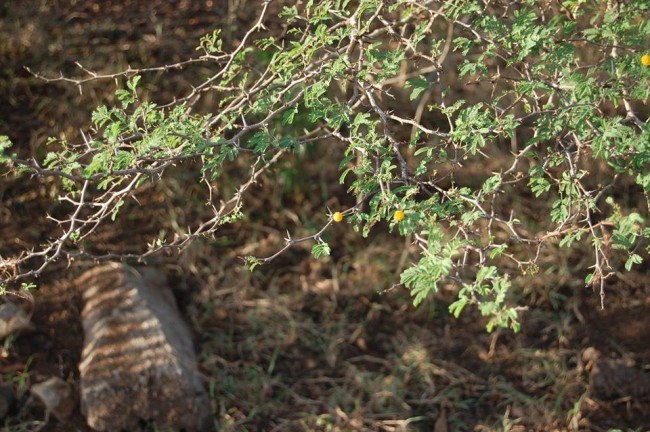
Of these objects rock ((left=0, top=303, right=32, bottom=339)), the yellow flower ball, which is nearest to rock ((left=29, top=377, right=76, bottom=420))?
rock ((left=0, top=303, right=32, bottom=339))

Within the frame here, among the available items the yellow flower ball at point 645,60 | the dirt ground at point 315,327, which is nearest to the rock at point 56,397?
the dirt ground at point 315,327

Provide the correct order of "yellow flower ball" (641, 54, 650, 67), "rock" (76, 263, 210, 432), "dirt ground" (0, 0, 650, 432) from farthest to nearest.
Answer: "dirt ground" (0, 0, 650, 432), "rock" (76, 263, 210, 432), "yellow flower ball" (641, 54, 650, 67)

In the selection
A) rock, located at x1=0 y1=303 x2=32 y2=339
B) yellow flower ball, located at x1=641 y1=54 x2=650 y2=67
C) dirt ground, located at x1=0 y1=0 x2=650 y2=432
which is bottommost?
dirt ground, located at x1=0 y1=0 x2=650 y2=432

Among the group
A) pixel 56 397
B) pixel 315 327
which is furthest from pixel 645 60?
pixel 56 397

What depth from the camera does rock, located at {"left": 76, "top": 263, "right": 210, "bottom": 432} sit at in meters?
3.63

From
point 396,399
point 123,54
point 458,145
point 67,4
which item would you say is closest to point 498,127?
point 458,145

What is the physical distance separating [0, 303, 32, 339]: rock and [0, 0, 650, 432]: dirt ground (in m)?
0.04

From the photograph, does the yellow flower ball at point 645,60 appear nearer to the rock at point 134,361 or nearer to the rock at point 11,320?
the rock at point 134,361

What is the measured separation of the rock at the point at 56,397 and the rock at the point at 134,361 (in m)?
0.07

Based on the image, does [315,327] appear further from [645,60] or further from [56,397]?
[645,60]

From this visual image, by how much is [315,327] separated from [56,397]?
110 centimetres

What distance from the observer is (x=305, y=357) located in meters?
4.08

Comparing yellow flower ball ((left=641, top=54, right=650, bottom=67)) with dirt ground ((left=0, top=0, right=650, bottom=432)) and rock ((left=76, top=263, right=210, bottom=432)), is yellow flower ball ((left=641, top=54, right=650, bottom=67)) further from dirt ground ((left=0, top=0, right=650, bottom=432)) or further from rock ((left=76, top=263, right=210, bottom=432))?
rock ((left=76, top=263, right=210, bottom=432))

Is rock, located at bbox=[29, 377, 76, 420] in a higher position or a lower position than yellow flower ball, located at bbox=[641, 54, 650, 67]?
lower
